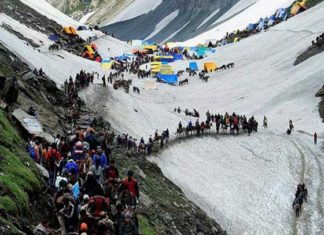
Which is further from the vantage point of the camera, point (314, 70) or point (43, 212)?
point (314, 70)

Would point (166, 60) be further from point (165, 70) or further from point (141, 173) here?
point (141, 173)

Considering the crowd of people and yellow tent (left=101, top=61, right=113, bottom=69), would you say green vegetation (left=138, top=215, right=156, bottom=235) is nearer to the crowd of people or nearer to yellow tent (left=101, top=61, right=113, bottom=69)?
the crowd of people

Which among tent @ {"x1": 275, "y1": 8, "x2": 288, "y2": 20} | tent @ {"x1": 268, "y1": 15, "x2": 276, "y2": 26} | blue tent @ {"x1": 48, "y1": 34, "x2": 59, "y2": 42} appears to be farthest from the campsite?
tent @ {"x1": 275, "y1": 8, "x2": 288, "y2": 20}

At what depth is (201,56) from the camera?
424 ft

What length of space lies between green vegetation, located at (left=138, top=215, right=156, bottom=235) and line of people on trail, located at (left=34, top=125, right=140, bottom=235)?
249 centimetres

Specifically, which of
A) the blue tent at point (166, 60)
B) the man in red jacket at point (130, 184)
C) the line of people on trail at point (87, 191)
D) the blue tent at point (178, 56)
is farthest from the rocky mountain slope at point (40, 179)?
the blue tent at point (178, 56)

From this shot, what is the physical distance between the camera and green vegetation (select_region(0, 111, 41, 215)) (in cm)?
1752

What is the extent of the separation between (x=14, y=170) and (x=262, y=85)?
2959 inches

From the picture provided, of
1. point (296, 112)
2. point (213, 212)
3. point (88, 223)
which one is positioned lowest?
point (213, 212)

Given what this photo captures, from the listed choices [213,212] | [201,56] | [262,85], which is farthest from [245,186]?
[201,56]

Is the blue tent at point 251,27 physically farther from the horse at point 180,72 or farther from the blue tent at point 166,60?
the horse at point 180,72

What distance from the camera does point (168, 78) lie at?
103 m

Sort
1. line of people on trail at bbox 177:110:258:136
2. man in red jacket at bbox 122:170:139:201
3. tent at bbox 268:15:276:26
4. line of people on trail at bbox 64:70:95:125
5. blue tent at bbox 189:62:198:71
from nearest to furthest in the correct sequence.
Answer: man in red jacket at bbox 122:170:139:201 → line of people on trail at bbox 64:70:95:125 → line of people on trail at bbox 177:110:258:136 → blue tent at bbox 189:62:198:71 → tent at bbox 268:15:276:26

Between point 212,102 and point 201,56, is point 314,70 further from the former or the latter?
point 201,56
